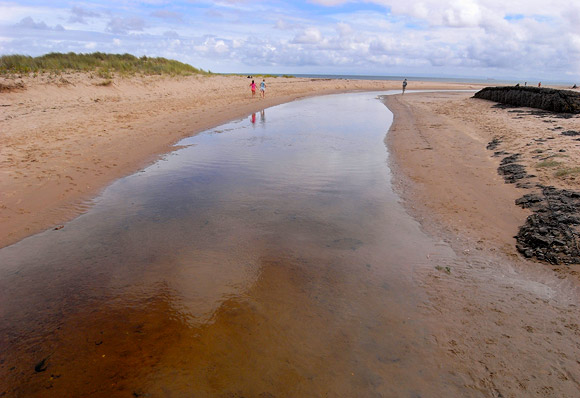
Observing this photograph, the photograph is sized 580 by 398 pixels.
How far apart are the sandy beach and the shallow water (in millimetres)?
194

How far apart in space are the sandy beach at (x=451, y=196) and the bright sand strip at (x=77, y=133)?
0.04 m

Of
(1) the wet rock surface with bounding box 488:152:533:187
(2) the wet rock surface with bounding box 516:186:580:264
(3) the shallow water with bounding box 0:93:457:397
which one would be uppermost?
(1) the wet rock surface with bounding box 488:152:533:187

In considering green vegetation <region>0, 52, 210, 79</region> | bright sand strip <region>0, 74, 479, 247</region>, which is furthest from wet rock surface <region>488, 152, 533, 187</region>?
green vegetation <region>0, 52, 210, 79</region>

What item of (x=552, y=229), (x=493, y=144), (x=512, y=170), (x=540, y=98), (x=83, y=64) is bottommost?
(x=552, y=229)

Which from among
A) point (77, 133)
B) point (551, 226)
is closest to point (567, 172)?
point (551, 226)

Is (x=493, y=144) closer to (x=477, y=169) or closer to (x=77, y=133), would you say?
(x=477, y=169)

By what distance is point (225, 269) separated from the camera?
185 inches

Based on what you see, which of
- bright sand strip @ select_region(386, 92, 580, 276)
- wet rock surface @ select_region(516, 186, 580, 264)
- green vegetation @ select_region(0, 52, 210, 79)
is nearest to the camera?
wet rock surface @ select_region(516, 186, 580, 264)

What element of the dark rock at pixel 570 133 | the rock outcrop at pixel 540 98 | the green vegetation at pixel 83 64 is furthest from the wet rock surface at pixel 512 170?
the green vegetation at pixel 83 64

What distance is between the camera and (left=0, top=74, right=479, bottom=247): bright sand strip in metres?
6.69

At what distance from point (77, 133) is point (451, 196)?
12.0m

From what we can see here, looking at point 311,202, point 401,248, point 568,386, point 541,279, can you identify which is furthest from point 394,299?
point 311,202

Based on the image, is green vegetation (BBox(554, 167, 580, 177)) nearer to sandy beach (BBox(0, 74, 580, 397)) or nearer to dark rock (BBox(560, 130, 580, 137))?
sandy beach (BBox(0, 74, 580, 397))

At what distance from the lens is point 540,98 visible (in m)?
17.8
